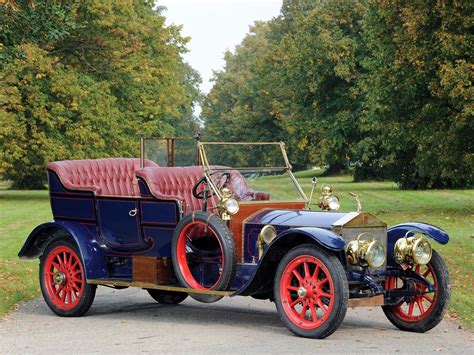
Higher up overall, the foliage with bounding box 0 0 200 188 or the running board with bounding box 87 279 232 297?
the foliage with bounding box 0 0 200 188

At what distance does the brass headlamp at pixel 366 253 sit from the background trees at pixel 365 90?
15.8 metres

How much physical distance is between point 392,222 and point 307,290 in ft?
51.7

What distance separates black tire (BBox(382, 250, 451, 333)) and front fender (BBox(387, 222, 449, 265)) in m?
0.19

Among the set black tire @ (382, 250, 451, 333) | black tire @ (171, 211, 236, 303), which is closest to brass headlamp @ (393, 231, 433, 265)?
black tire @ (382, 250, 451, 333)

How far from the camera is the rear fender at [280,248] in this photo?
919 centimetres

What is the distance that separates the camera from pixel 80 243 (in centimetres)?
1127

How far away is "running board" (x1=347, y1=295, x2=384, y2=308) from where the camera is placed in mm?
9280

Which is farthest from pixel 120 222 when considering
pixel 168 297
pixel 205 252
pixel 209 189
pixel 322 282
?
pixel 322 282

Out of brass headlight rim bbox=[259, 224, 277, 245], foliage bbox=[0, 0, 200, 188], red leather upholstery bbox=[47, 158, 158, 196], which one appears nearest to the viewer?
brass headlight rim bbox=[259, 224, 277, 245]

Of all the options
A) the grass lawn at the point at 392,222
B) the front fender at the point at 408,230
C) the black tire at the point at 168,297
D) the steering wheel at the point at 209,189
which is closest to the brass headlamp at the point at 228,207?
the steering wheel at the point at 209,189

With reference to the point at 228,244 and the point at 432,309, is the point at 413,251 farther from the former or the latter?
the point at 228,244

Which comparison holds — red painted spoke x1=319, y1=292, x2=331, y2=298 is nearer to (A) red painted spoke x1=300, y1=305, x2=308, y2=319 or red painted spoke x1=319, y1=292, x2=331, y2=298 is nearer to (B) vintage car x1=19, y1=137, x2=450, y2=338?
(B) vintage car x1=19, y1=137, x2=450, y2=338

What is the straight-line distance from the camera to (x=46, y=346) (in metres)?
9.15

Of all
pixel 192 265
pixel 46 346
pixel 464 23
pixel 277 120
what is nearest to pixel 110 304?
pixel 192 265
